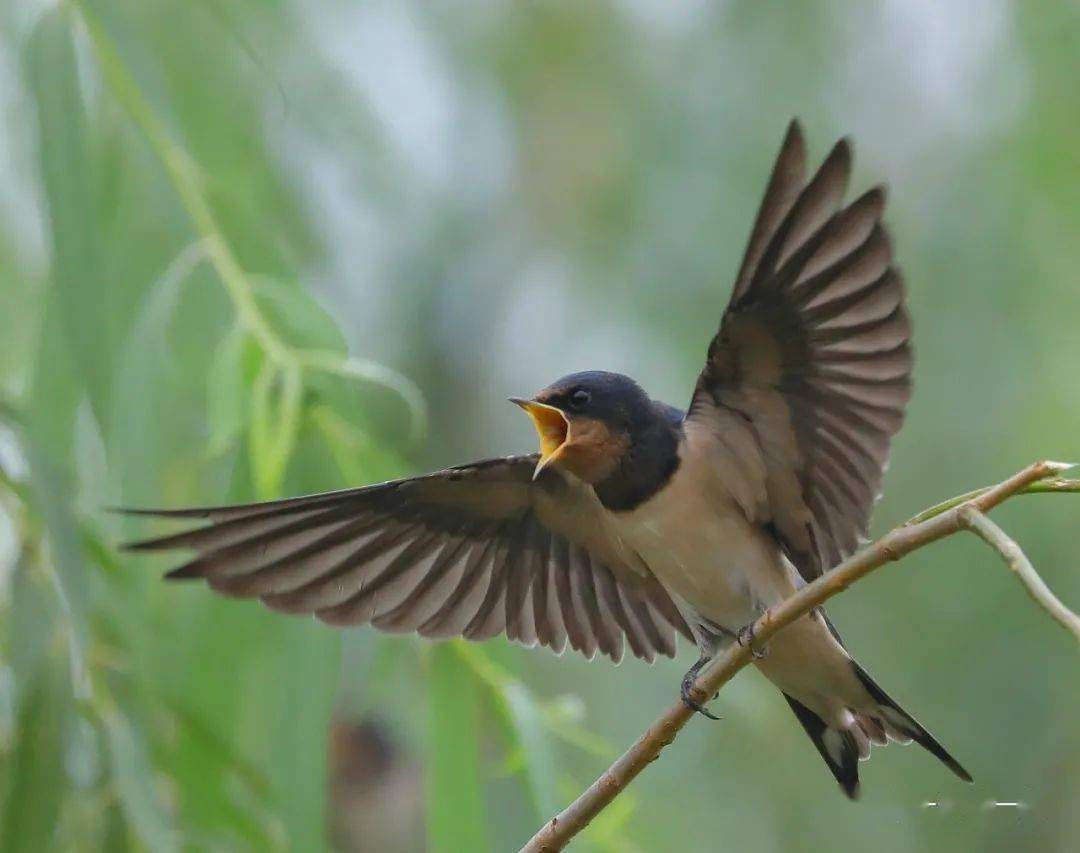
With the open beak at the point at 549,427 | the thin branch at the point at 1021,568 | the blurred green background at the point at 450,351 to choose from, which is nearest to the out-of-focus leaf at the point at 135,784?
the blurred green background at the point at 450,351

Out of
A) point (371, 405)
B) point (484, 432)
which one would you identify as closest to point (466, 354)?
point (484, 432)

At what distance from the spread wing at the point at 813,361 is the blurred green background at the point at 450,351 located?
0.36 m

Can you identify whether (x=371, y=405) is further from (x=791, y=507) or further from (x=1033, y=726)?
(x=791, y=507)

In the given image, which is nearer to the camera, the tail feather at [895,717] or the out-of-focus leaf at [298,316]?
the tail feather at [895,717]

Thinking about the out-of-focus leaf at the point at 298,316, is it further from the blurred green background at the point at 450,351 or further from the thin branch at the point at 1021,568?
the thin branch at the point at 1021,568

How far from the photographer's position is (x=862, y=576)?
1.01 m

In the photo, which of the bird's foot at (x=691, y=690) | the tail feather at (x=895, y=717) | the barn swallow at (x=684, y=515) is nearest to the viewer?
the bird's foot at (x=691, y=690)

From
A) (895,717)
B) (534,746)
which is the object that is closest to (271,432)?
(534,746)

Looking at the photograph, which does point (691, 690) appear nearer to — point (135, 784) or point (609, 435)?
point (609, 435)

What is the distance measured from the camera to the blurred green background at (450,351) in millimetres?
1857

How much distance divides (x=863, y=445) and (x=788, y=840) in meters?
1.93

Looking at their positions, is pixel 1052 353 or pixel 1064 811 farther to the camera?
pixel 1052 353

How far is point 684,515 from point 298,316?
22.1 inches

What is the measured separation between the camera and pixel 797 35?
3.74 metres
